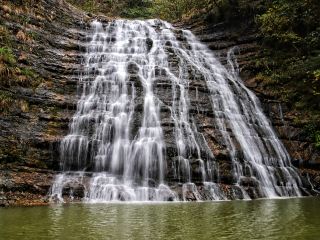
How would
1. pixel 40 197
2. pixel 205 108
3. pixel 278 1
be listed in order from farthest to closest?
pixel 278 1
pixel 205 108
pixel 40 197

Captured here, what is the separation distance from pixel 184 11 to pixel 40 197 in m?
22.5

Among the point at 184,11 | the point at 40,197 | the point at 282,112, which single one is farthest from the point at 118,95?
the point at 184,11

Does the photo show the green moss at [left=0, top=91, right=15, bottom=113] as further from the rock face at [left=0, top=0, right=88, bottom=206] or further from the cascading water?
the cascading water

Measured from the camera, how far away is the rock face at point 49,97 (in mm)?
11141

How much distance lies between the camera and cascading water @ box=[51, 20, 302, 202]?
37.0 feet

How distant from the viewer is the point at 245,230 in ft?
16.2

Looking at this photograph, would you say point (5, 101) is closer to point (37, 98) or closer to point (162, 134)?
point (37, 98)

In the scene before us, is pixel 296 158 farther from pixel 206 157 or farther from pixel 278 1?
pixel 278 1

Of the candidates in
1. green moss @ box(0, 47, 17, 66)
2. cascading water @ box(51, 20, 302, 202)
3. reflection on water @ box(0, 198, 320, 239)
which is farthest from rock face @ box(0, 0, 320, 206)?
reflection on water @ box(0, 198, 320, 239)

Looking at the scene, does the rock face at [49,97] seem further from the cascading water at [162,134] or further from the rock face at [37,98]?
the cascading water at [162,134]

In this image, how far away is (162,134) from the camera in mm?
Answer: 13008

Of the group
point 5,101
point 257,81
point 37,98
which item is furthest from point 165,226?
point 257,81

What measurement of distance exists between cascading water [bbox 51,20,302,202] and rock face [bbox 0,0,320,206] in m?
0.31

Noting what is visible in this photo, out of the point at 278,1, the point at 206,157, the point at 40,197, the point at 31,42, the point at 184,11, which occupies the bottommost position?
the point at 40,197
